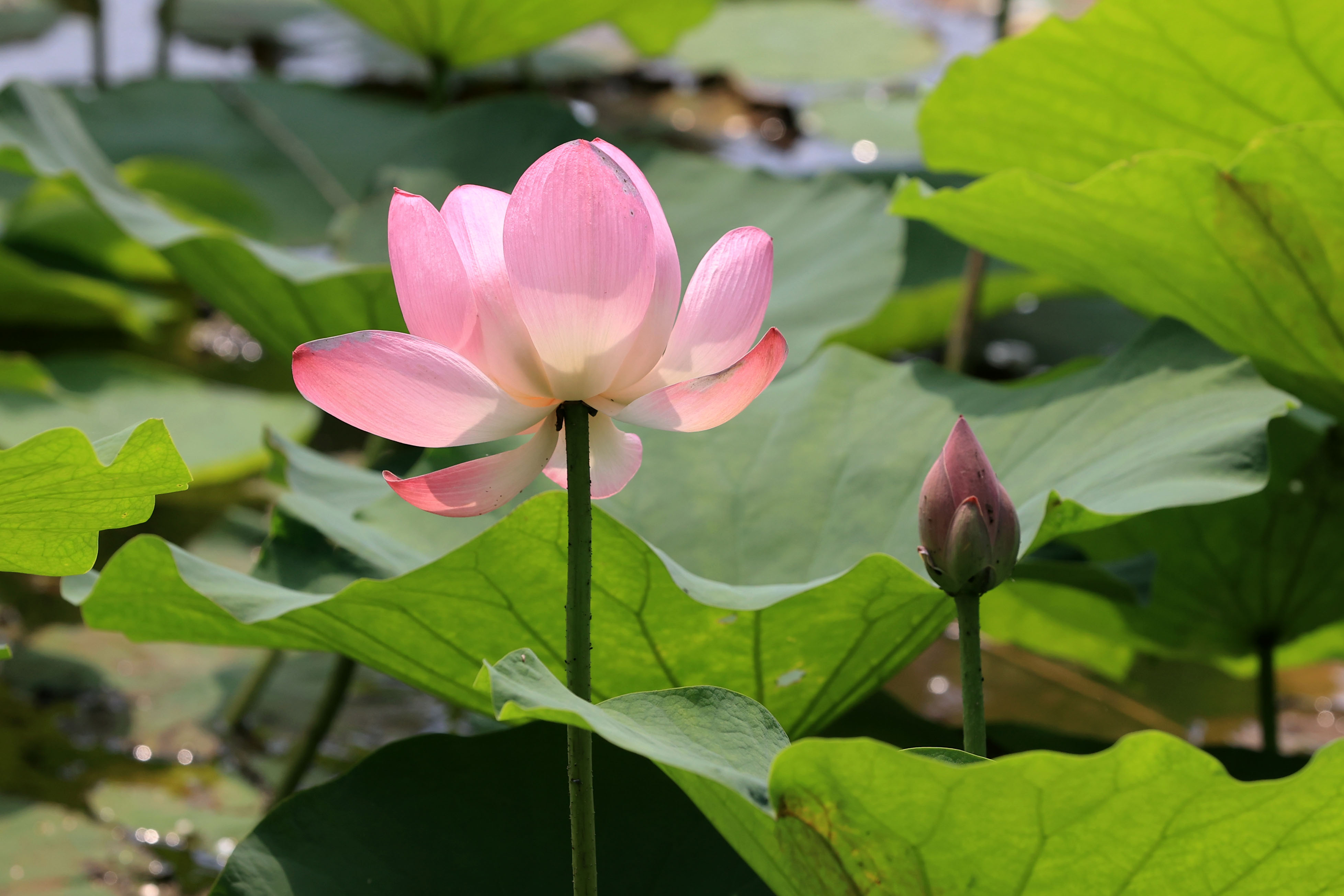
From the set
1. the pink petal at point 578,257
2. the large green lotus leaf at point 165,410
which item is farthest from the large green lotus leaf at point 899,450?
the large green lotus leaf at point 165,410

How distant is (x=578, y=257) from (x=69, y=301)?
1746 millimetres

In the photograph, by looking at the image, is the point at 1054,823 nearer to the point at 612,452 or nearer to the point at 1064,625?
the point at 612,452

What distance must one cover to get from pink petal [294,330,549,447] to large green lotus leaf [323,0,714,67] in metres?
1.57

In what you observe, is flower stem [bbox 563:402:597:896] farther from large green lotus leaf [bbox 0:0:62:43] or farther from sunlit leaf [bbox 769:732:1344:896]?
large green lotus leaf [bbox 0:0:62:43]

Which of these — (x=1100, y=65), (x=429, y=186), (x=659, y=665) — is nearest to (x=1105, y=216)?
(x=1100, y=65)

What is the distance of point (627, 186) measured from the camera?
1.71 ft

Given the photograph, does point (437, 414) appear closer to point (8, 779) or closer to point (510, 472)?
point (510, 472)

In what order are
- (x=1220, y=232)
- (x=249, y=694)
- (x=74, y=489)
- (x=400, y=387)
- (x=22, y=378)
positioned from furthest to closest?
(x=22, y=378)
(x=249, y=694)
(x=1220, y=232)
(x=74, y=489)
(x=400, y=387)

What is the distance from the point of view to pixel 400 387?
0.51 meters

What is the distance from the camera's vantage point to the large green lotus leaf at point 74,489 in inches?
23.3

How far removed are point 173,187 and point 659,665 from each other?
1.59 m

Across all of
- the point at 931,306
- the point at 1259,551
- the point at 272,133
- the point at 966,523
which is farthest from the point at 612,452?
the point at 272,133

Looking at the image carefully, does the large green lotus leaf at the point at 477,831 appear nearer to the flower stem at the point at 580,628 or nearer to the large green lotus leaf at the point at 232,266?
the flower stem at the point at 580,628

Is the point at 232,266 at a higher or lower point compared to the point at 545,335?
lower
